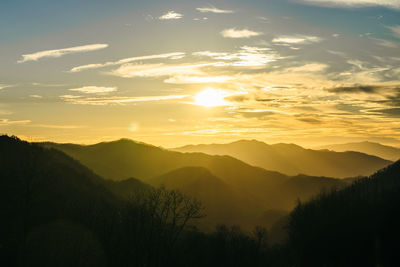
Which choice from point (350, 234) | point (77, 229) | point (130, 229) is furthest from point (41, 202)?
point (350, 234)

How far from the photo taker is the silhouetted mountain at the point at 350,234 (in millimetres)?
113562

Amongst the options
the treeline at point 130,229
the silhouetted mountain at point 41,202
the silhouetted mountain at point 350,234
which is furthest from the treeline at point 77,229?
the silhouetted mountain at point 350,234

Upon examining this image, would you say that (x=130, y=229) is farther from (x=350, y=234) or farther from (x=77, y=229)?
(x=350, y=234)

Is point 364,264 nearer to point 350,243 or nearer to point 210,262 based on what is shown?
point 350,243

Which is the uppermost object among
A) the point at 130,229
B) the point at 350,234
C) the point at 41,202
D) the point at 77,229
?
the point at 41,202

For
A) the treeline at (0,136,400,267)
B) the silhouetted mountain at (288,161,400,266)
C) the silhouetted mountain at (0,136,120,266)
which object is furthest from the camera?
the silhouetted mountain at (288,161,400,266)

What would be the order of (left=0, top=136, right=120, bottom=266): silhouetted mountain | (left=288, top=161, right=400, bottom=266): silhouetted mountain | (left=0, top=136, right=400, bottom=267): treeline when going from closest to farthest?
(left=0, top=136, right=120, bottom=266): silhouetted mountain, (left=0, top=136, right=400, bottom=267): treeline, (left=288, top=161, right=400, bottom=266): silhouetted mountain

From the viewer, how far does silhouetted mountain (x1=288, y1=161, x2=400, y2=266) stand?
Answer: 113562mm

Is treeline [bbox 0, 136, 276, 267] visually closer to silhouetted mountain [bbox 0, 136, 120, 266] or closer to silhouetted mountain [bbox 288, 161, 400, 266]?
silhouetted mountain [bbox 0, 136, 120, 266]

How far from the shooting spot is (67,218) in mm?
95750

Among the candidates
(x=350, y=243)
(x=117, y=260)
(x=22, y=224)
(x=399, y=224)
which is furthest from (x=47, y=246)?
(x=399, y=224)

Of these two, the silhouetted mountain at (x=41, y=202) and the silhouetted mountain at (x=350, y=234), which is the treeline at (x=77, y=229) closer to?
the silhouetted mountain at (x=41, y=202)

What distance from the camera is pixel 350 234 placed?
12312 cm

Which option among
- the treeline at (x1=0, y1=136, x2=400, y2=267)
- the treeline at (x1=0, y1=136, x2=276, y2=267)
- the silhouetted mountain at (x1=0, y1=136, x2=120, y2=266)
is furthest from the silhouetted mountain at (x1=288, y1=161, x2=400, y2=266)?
the silhouetted mountain at (x1=0, y1=136, x2=120, y2=266)
